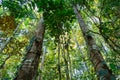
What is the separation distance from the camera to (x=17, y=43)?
10.3m

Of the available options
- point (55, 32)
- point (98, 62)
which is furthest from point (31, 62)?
point (55, 32)

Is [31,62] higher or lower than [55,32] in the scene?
higher

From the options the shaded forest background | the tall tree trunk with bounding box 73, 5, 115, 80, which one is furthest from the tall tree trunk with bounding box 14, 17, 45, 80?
the tall tree trunk with bounding box 73, 5, 115, 80

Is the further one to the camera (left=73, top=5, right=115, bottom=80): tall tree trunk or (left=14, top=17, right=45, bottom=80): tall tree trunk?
(left=14, top=17, right=45, bottom=80): tall tree trunk

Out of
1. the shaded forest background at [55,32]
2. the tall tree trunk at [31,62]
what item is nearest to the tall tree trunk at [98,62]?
the shaded forest background at [55,32]

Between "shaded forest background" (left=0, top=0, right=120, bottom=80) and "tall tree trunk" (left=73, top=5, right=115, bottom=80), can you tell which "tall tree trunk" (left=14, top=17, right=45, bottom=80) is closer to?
"shaded forest background" (left=0, top=0, right=120, bottom=80)

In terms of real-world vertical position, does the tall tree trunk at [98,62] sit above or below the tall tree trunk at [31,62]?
below

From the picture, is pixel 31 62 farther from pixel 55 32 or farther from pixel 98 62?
pixel 55 32

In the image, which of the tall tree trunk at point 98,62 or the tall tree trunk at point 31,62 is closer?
the tall tree trunk at point 98,62

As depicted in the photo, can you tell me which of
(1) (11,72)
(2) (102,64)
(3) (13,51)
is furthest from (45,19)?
(1) (11,72)

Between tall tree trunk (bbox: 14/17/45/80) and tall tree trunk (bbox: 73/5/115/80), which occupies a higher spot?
tall tree trunk (bbox: 14/17/45/80)

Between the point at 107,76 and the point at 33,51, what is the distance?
1295mm

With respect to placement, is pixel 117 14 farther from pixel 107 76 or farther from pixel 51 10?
pixel 107 76

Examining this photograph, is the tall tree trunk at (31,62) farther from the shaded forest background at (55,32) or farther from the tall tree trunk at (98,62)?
the tall tree trunk at (98,62)
